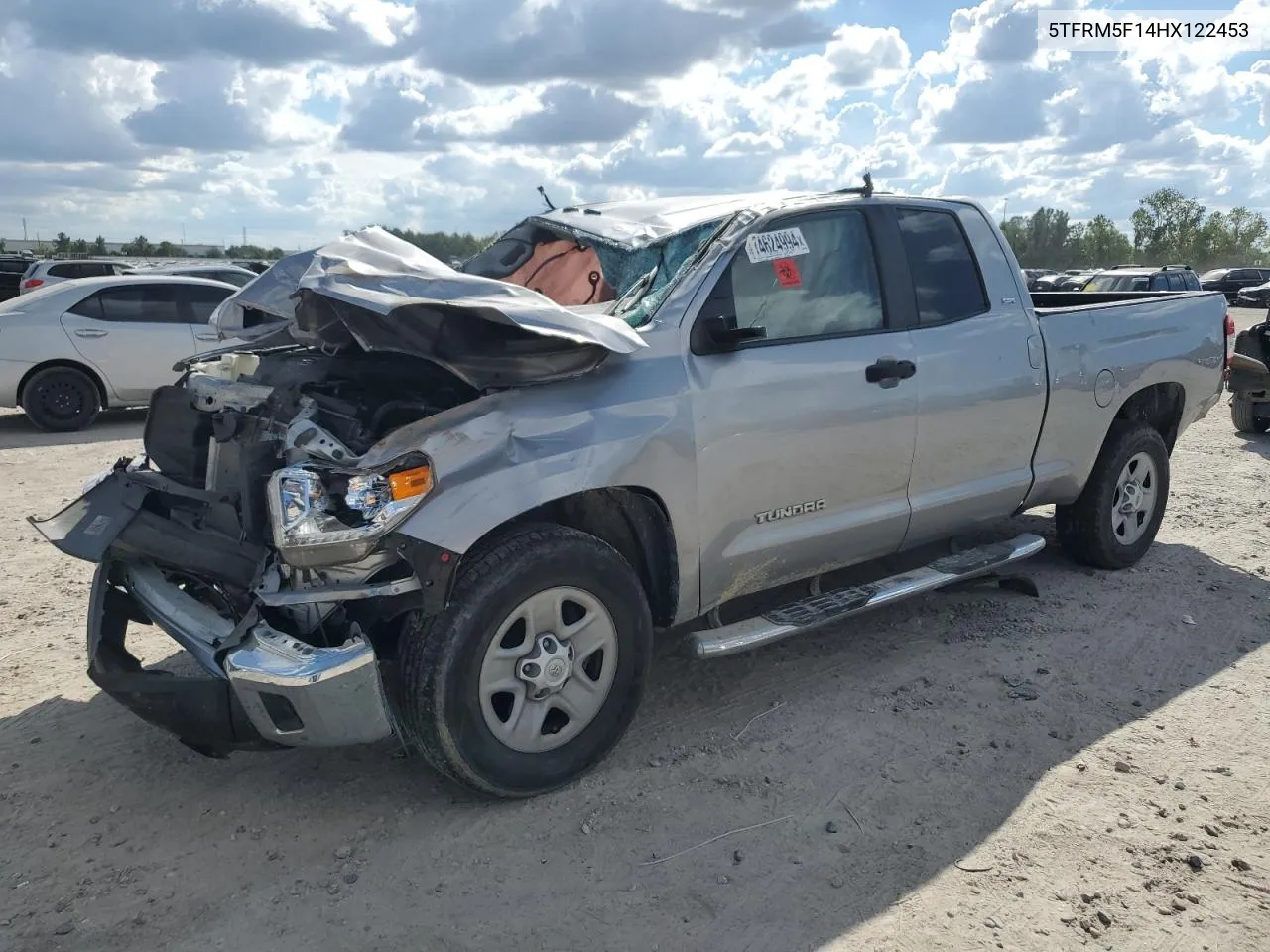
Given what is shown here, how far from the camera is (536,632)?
3451 mm

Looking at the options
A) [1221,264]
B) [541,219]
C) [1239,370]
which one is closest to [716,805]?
[541,219]

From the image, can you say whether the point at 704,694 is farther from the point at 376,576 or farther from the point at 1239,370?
the point at 1239,370

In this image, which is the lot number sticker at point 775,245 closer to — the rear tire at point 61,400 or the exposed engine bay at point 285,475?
the exposed engine bay at point 285,475

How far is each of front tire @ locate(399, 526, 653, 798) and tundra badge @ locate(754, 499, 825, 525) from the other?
66 centimetres

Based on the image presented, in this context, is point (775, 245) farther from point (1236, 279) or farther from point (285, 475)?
point (1236, 279)

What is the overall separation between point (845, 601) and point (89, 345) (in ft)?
30.2

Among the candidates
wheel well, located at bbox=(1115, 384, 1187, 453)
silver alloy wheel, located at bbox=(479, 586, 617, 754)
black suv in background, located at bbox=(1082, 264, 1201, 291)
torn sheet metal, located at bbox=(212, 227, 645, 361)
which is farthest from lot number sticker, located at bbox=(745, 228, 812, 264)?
black suv in background, located at bbox=(1082, 264, 1201, 291)

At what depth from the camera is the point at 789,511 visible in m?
4.13

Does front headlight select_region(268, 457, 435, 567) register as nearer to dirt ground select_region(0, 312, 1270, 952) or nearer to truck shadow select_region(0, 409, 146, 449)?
dirt ground select_region(0, 312, 1270, 952)

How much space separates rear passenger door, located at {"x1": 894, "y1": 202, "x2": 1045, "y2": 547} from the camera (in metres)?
4.61

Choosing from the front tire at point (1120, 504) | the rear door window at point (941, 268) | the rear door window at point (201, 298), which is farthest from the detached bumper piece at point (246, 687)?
the rear door window at point (201, 298)

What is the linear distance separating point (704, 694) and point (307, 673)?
189 cm

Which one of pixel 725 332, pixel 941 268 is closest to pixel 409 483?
pixel 725 332

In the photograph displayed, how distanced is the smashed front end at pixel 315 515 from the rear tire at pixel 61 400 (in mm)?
7601
